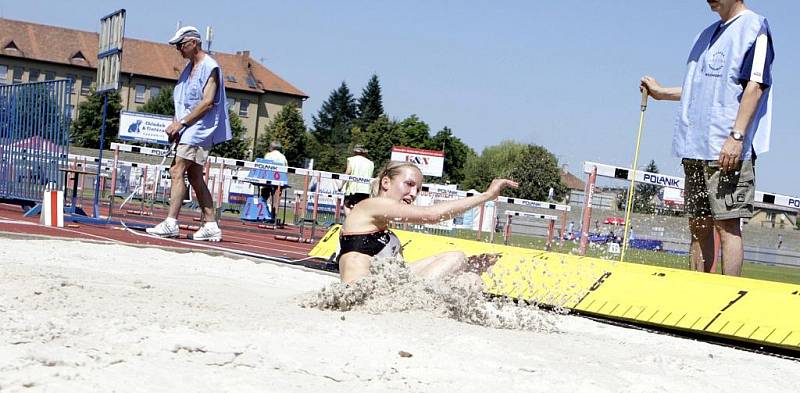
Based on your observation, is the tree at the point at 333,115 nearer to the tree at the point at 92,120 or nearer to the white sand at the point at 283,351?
the tree at the point at 92,120

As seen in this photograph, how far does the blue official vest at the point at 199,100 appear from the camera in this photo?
10.4 m

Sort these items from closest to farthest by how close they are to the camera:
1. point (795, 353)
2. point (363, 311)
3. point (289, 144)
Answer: point (363, 311) → point (795, 353) → point (289, 144)

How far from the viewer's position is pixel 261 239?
13.5 m

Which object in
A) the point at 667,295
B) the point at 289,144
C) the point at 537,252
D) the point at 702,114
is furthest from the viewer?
the point at 289,144

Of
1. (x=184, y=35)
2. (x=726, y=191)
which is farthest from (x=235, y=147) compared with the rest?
(x=726, y=191)

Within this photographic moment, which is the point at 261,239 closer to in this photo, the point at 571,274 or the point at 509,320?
the point at 571,274

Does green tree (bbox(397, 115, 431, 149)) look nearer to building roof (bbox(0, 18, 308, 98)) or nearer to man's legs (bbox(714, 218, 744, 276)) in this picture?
building roof (bbox(0, 18, 308, 98))

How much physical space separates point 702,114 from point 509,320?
2490 mm

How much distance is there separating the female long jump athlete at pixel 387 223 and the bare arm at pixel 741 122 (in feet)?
5.81

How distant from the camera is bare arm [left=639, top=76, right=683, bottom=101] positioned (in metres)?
7.69

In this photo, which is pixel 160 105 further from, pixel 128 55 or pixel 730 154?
pixel 730 154

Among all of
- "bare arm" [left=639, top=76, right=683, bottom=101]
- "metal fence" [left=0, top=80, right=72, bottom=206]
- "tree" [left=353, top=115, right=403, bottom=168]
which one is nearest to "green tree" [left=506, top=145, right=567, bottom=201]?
"tree" [left=353, top=115, right=403, bottom=168]

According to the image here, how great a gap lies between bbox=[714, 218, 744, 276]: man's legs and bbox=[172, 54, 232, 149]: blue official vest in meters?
5.70

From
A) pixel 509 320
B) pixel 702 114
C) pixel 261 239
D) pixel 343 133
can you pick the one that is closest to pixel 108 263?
pixel 509 320
